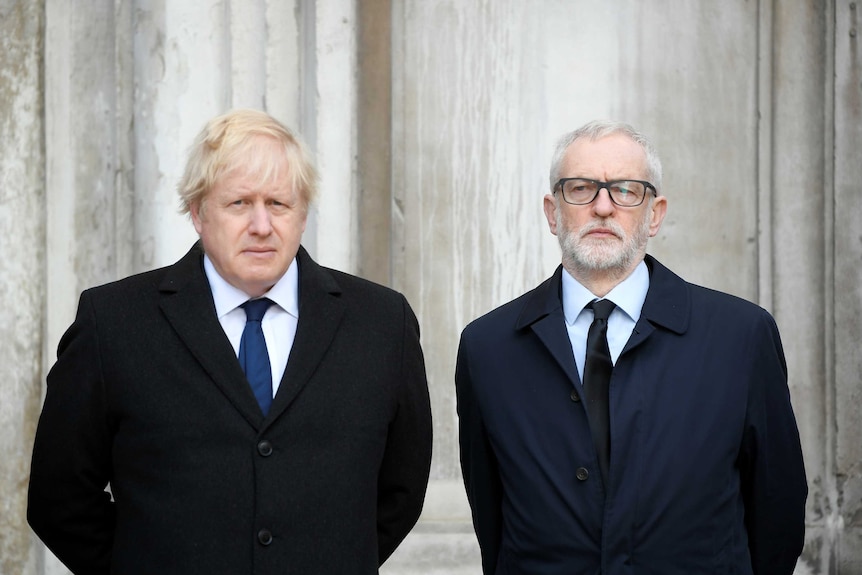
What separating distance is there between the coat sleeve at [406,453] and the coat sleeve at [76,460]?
0.64m

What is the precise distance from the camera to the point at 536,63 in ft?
16.1

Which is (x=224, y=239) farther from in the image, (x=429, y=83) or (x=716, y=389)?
(x=429, y=83)

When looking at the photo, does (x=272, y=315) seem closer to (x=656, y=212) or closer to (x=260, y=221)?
(x=260, y=221)

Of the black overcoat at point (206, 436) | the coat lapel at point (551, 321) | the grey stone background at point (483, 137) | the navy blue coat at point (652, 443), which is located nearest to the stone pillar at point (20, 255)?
the grey stone background at point (483, 137)

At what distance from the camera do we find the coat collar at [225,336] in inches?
118

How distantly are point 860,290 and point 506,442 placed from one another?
206 cm

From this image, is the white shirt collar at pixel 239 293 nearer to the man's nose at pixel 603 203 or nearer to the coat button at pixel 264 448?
the coat button at pixel 264 448

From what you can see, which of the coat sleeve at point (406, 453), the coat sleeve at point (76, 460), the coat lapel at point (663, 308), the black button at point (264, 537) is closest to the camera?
the black button at point (264, 537)

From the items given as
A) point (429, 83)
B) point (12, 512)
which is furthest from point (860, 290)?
point (12, 512)

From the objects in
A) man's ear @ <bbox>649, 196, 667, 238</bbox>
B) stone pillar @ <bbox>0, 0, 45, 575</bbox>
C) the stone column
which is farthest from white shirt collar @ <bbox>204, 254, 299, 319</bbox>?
the stone column

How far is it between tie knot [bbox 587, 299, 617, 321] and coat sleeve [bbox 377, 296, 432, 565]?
42cm

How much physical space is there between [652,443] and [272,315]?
0.88 m

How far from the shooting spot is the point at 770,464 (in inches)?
128

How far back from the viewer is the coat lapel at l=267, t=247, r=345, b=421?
119 inches
